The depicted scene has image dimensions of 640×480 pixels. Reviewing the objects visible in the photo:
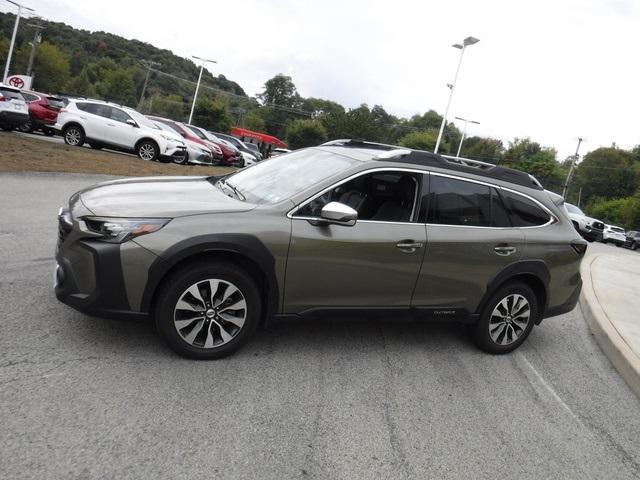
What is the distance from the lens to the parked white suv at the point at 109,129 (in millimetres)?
17125

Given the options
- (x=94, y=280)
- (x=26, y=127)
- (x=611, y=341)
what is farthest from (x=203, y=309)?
(x=26, y=127)

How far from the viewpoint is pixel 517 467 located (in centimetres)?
343

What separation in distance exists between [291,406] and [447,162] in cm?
261

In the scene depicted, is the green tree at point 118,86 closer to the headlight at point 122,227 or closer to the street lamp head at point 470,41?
the street lamp head at point 470,41

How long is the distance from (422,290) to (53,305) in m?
3.10

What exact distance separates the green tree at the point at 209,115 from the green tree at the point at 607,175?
63589 millimetres

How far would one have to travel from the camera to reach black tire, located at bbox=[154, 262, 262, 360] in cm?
377

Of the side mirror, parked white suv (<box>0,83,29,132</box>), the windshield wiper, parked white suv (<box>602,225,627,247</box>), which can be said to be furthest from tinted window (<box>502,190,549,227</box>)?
parked white suv (<box>602,225,627,247</box>)

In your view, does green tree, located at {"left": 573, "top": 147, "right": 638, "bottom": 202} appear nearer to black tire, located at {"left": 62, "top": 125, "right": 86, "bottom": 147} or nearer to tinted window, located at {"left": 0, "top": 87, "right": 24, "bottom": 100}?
black tire, located at {"left": 62, "top": 125, "right": 86, "bottom": 147}

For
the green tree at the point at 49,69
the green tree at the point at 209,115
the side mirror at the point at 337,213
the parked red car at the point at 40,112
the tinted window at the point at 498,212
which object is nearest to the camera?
the side mirror at the point at 337,213

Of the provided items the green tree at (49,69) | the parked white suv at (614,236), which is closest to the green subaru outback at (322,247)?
the parked white suv at (614,236)

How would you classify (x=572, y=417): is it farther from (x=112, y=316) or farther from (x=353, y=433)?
(x=112, y=316)

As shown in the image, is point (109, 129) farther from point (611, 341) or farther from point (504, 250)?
point (611, 341)

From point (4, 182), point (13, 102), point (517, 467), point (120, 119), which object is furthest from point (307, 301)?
point (13, 102)
